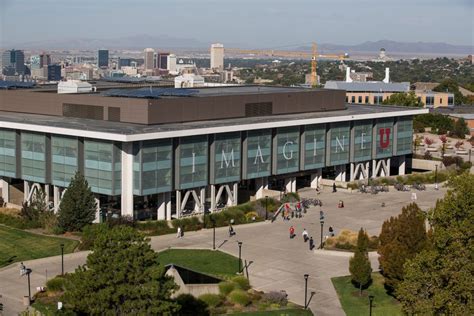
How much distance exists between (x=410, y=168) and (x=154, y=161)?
1704 inches

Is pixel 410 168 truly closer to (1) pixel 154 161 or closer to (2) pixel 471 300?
(1) pixel 154 161

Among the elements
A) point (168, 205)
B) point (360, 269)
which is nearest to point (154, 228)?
point (168, 205)

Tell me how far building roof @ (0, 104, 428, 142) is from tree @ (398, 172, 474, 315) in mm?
31162

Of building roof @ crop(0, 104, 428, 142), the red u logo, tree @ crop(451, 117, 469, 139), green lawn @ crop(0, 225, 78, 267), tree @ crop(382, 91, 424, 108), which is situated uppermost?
building roof @ crop(0, 104, 428, 142)

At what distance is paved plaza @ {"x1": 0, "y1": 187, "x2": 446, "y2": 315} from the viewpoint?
51625 mm

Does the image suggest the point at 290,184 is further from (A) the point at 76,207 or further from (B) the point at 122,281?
(B) the point at 122,281

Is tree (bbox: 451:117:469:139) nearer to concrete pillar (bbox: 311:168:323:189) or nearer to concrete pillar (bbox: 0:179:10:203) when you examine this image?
concrete pillar (bbox: 311:168:323:189)

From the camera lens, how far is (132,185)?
69.4m

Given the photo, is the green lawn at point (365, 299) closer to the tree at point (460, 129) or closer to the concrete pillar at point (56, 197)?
the concrete pillar at point (56, 197)

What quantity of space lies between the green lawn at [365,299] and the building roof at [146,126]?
2211cm

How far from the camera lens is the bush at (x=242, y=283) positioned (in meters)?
51.2

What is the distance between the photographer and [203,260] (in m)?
58.4

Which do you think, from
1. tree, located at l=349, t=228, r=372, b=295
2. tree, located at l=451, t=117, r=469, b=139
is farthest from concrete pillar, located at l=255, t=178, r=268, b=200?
tree, located at l=451, t=117, r=469, b=139

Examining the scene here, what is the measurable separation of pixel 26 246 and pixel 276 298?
21.2 m
